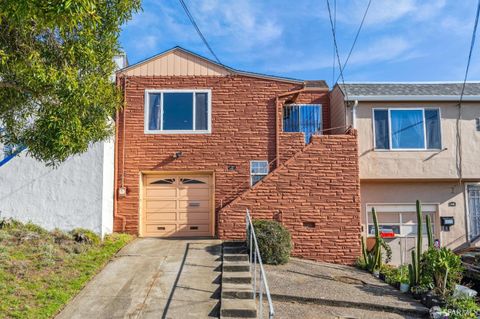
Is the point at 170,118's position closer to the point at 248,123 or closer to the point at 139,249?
the point at 248,123

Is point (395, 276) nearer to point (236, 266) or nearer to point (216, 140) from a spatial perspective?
point (236, 266)

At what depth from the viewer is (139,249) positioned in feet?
38.4

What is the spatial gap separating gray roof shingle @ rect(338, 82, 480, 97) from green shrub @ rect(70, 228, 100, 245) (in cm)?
885

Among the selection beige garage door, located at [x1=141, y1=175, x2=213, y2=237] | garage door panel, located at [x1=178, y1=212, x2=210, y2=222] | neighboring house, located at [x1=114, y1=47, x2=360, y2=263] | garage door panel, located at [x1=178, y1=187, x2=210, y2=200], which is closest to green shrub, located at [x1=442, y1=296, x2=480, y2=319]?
neighboring house, located at [x1=114, y1=47, x2=360, y2=263]

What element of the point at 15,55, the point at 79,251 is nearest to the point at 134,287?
the point at 79,251

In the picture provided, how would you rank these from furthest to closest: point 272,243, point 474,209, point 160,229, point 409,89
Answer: point 409,89 < point 474,209 < point 160,229 < point 272,243

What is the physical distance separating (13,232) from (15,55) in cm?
591

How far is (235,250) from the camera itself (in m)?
11.0

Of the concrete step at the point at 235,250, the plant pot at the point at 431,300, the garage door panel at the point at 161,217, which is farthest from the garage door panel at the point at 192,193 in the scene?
the plant pot at the point at 431,300

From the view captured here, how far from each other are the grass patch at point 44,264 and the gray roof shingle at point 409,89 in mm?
8698

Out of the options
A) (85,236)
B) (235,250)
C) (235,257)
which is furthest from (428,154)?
(85,236)

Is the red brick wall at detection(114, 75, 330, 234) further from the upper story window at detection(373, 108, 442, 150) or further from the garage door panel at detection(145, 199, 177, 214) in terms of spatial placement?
the upper story window at detection(373, 108, 442, 150)

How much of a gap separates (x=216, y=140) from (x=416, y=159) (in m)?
6.40

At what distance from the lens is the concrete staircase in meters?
7.31
